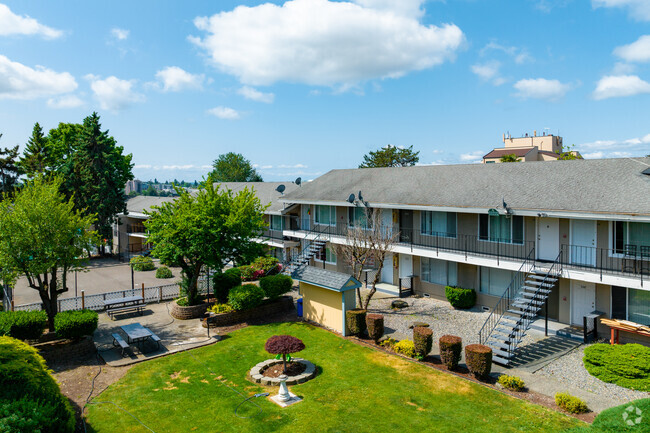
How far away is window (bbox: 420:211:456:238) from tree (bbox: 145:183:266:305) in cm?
1036

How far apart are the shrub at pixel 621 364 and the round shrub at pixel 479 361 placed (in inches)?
159

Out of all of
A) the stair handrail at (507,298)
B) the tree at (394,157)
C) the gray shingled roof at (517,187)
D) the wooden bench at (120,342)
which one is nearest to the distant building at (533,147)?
the tree at (394,157)

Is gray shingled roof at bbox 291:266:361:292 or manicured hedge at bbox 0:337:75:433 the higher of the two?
gray shingled roof at bbox 291:266:361:292

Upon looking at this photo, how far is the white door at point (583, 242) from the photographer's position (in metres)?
19.2

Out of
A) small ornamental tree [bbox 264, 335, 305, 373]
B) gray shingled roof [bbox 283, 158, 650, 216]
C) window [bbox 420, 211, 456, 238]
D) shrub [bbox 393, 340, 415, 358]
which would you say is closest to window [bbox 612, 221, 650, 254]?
gray shingled roof [bbox 283, 158, 650, 216]

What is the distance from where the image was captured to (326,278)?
21109mm

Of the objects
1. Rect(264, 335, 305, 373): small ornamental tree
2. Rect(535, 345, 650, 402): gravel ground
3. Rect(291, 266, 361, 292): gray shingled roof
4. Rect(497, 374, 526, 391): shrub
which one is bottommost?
Rect(535, 345, 650, 402): gravel ground

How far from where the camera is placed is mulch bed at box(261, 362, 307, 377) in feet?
52.0

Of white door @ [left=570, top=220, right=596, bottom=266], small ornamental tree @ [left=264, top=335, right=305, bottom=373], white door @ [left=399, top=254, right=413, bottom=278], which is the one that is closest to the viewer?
small ornamental tree @ [left=264, top=335, right=305, bottom=373]

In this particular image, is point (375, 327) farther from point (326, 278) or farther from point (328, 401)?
point (328, 401)

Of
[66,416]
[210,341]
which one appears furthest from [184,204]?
[66,416]

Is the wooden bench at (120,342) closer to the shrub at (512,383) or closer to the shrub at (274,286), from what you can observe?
the shrub at (274,286)

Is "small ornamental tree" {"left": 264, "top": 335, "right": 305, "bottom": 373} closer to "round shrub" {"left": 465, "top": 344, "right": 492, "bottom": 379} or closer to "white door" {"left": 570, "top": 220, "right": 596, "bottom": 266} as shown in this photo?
"round shrub" {"left": 465, "top": 344, "right": 492, "bottom": 379}

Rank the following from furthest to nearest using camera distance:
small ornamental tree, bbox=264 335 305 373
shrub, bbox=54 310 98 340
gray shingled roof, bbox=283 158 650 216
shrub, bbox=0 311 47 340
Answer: gray shingled roof, bbox=283 158 650 216 → shrub, bbox=54 310 98 340 → shrub, bbox=0 311 47 340 → small ornamental tree, bbox=264 335 305 373
